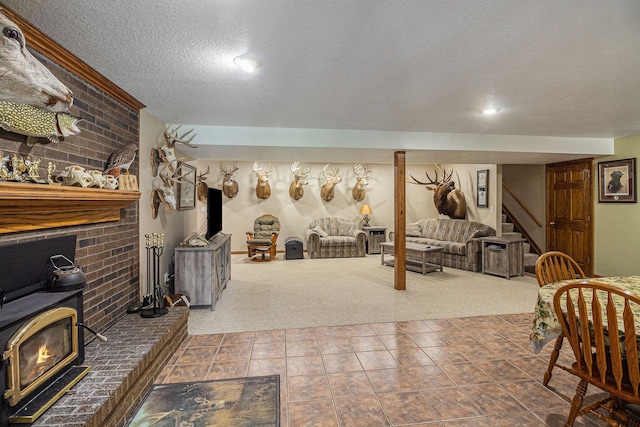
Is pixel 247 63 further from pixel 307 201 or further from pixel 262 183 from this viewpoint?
pixel 307 201

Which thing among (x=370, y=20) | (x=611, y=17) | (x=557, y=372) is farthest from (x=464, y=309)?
(x=370, y=20)

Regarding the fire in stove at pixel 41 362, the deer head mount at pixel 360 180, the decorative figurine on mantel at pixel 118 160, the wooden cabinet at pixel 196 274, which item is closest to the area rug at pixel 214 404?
the fire in stove at pixel 41 362

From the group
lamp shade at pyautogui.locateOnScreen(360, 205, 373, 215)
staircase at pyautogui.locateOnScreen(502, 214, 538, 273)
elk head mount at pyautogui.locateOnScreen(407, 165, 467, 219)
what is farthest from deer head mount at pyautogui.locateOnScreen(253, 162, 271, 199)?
staircase at pyautogui.locateOnScreen(502, 214, 538, 273)

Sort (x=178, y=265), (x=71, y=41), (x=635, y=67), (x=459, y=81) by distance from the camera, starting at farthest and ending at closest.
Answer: (x=178, y=265) → (x=459, y=81) → (x=635, y=67) → (x=71, y=41)

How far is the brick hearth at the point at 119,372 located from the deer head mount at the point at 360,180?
6.42 metres

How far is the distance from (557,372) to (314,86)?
314 centimetres

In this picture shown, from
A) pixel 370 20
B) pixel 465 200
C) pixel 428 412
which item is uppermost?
pixel 370 20

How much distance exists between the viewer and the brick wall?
195 centimetres

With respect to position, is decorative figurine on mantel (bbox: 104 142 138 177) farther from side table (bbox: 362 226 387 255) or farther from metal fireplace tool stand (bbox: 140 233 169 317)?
side table (bbox: 362 226 387 255)

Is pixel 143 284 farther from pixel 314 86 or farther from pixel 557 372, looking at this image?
pixel 557 372

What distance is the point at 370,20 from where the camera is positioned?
1689mm

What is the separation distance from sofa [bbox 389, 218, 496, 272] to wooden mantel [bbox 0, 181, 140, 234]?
600 cm

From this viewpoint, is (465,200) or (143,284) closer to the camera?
(143,284)

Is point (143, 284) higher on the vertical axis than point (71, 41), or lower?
lower
